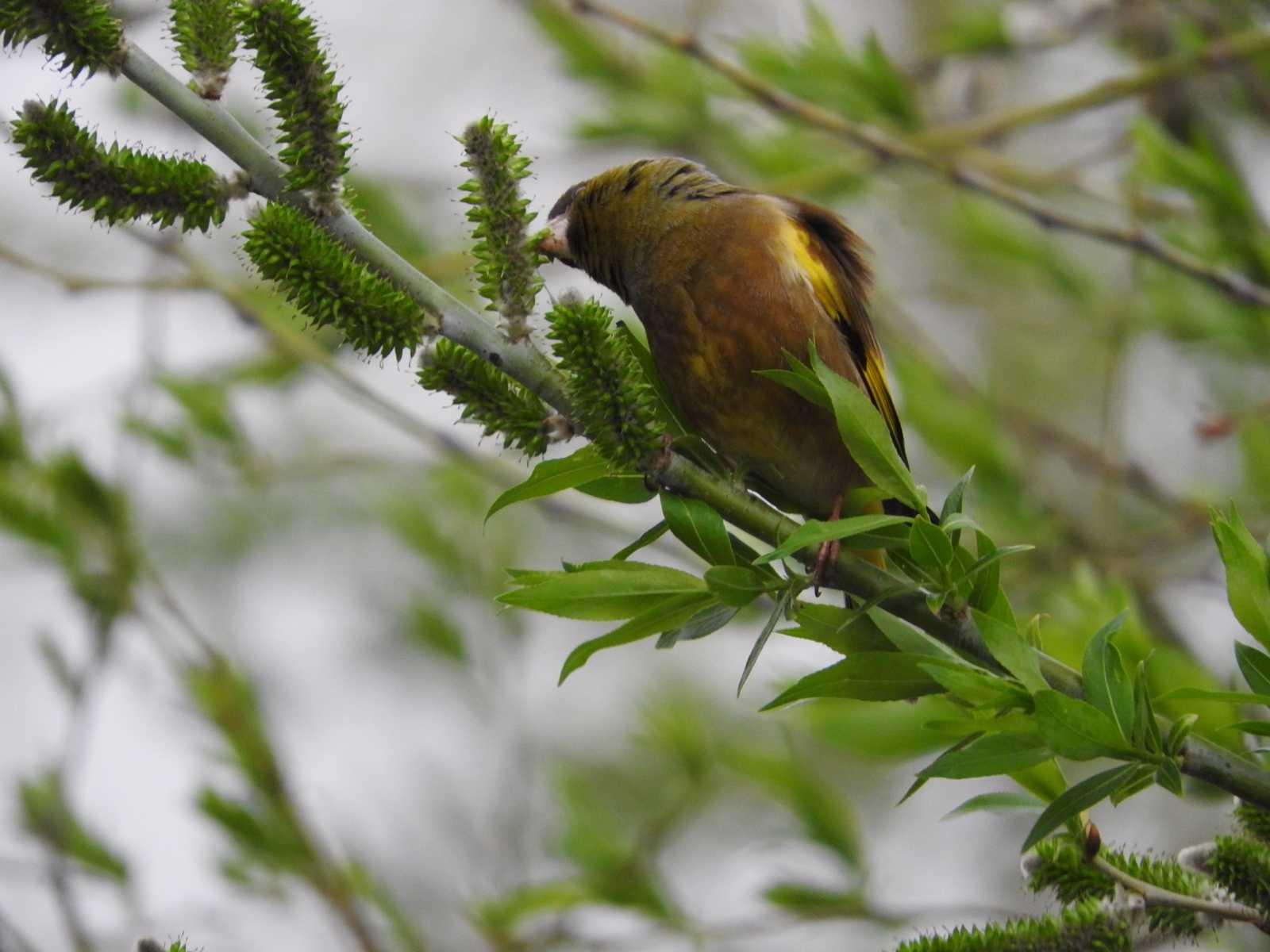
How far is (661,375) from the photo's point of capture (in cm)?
264

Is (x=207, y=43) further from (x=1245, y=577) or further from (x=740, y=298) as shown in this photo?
(x=1245, y=577)

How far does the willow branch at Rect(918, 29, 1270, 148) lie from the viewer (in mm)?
3662

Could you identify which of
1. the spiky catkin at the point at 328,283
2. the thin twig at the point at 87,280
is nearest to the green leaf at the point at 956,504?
the spiky catkin at the point at 328,283

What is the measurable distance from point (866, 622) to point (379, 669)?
14.5 feet

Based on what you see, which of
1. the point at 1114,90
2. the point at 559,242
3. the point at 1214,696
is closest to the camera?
the point at 1214,696

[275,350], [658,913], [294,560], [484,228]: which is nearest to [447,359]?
[484,228]

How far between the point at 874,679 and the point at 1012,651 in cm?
17

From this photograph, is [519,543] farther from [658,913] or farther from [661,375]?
[661,375]

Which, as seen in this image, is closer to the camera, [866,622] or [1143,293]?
[866,622]

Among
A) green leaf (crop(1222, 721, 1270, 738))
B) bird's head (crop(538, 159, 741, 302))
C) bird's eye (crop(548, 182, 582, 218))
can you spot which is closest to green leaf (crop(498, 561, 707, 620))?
green leaf (crop(1222, 721, 1270, 738))

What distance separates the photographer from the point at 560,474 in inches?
67.9

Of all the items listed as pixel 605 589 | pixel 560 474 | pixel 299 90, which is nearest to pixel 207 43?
pixel 299 90

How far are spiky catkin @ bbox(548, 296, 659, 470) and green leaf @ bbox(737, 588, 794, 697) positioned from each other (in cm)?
23

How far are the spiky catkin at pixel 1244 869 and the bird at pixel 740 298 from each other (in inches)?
29.6
